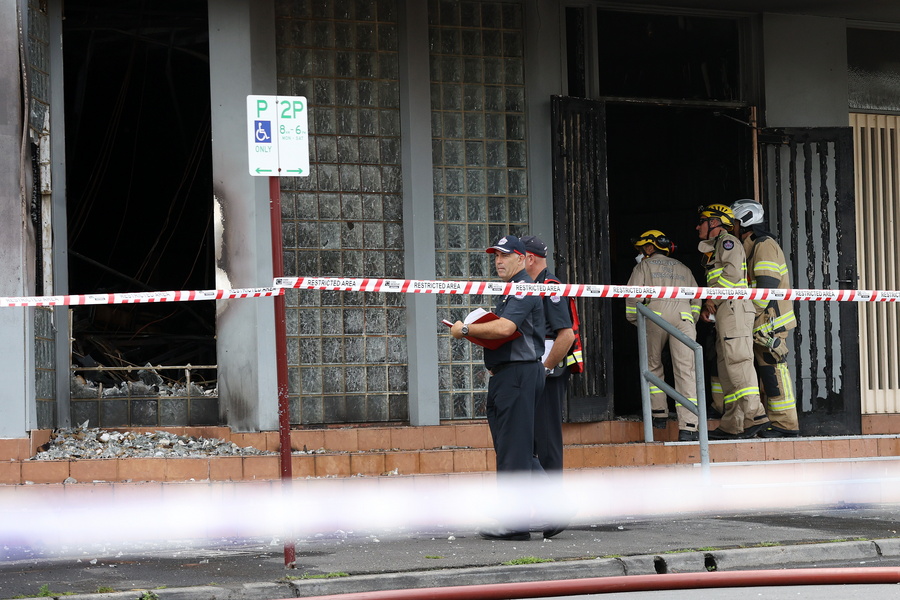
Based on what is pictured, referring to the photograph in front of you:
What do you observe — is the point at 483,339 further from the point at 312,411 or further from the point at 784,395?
the point at 784,395

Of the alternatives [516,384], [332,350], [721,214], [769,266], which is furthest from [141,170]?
[516,384]

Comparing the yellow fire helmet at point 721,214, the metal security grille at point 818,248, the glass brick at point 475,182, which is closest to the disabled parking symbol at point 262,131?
the glass brick at point 475,182

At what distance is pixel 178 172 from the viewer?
46.4 ft

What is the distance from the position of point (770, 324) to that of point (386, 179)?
3686 millimetres

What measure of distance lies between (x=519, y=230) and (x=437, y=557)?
502 cm

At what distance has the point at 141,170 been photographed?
559 inches

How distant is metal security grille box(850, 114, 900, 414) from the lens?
13719 mm

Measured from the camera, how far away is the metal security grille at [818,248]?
42.5 feet

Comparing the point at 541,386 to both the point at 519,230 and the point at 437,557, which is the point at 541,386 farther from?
the point at 519,230

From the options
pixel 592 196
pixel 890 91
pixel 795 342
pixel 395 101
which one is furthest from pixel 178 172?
pixel 890 91

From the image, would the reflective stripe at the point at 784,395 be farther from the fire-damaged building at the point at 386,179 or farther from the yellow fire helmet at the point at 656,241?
the yellow fire helmet at the point at 656,241

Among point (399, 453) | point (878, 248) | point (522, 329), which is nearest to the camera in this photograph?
point (522, 329)

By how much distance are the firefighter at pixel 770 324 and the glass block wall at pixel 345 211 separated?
10.4 ft

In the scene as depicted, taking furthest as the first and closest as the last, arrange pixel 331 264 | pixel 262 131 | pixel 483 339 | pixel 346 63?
pixel 346 63 < pixel 331 264 < pixel 483 339 < pixel 262 131
